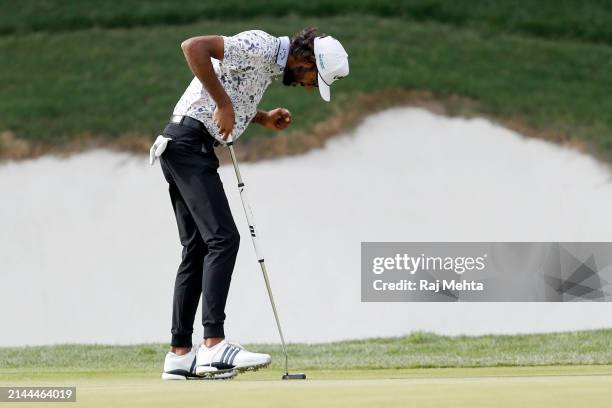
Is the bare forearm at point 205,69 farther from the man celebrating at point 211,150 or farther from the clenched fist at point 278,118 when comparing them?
the clenched fist at point 278,118

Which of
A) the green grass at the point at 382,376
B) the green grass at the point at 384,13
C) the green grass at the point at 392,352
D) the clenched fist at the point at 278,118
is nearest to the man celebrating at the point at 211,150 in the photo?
the green grass at the point at 382,376

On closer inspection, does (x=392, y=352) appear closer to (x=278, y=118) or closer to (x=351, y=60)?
(x=278, y=118)

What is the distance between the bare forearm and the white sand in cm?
803

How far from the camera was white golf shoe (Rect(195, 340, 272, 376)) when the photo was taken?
4.35 meters

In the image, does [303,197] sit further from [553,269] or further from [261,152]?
[553,269]

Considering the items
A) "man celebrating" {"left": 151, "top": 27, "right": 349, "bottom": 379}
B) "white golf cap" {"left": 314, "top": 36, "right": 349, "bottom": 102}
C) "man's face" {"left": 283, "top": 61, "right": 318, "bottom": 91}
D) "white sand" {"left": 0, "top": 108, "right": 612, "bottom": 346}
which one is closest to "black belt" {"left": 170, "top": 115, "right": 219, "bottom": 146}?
"man celebrating" {"left": 151, "top": 27, "right": 349, "bottom": 379}

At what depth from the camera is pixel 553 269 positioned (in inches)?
484

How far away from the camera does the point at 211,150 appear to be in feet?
15.2

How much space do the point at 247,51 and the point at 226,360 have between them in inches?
43.9

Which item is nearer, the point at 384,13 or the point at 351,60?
the point at 351,60

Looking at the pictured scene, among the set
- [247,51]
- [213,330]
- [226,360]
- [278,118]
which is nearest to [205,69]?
[247,51]

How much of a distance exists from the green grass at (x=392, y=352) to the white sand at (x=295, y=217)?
9.13 feet

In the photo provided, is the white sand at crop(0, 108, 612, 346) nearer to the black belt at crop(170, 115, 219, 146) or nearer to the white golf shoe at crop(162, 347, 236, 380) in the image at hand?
the white golf shoe at crop(162, 347, 236, 380)

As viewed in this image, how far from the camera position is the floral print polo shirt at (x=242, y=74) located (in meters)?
4.51
